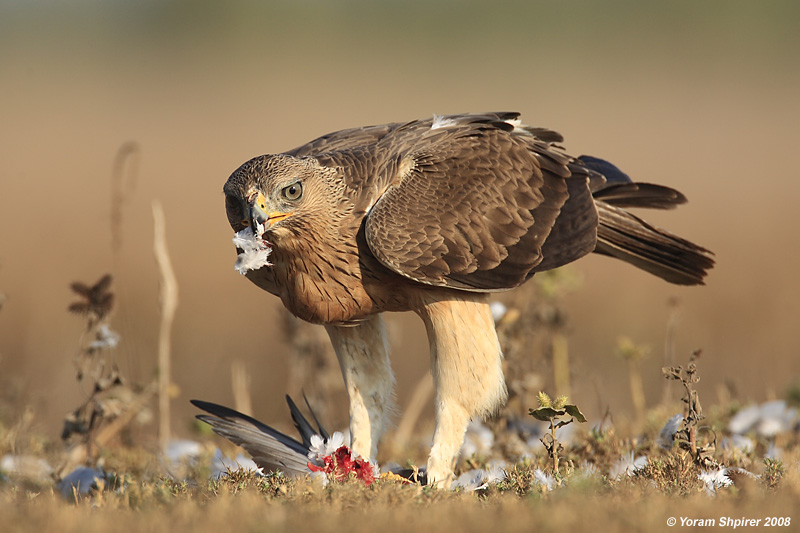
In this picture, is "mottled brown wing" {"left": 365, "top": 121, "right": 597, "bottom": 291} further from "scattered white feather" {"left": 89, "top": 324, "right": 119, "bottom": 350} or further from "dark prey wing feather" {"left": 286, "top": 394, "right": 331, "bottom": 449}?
"scattered white feather" {"left": 89, "top": 324, "right": 119, "bottom": 350}

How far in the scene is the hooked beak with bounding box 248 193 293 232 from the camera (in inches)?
187

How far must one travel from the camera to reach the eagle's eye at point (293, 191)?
4898 mm

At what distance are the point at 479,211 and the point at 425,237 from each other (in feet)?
1.69

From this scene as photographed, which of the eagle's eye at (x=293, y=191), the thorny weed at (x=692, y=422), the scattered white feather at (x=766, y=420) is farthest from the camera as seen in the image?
the scattered white feather at (x=766, y=420)

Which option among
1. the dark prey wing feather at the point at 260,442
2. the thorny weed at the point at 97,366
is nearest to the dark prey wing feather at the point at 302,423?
the dark prey wing feather at the point at 260,442

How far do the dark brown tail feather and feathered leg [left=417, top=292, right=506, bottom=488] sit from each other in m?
1.34

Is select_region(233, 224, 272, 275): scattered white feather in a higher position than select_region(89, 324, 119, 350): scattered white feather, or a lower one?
higher

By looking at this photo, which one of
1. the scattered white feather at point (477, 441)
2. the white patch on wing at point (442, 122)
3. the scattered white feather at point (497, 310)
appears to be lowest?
the scattered white feather at point (477, 441)

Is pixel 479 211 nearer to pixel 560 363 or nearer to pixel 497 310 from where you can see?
pixel 497 310

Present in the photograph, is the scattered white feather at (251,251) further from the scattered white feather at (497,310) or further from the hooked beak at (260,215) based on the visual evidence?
the scattered white feather at (497,310)

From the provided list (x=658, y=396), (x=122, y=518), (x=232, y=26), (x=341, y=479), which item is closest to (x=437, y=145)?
(x=341, y=479)

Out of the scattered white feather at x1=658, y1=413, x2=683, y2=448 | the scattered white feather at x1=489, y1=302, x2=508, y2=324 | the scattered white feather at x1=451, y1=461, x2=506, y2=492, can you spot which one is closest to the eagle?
the scattered white feather at x1=451, y1=461, x2=506, y2=492

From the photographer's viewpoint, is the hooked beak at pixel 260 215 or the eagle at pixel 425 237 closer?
the hooked beak at pixel 260 215

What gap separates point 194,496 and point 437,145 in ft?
A: 8.74
